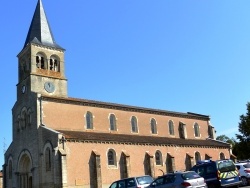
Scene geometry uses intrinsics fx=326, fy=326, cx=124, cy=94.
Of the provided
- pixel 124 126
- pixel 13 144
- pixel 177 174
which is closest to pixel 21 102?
pixel 13 144

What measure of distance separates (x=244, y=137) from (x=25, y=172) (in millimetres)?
33166

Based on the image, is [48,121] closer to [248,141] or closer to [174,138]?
[174,138]

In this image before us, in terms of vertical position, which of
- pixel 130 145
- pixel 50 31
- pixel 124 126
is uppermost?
pixel 50 31

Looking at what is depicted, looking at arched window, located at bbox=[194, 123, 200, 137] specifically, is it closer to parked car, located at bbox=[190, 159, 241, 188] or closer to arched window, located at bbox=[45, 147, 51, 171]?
arched window, located at bbox=[45, 147, 51, 171]

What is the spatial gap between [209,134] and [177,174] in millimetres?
37053

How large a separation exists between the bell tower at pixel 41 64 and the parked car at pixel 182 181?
22267mm

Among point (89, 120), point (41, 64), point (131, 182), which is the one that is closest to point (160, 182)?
point (131, 182)

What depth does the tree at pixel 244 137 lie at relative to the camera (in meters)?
49.9

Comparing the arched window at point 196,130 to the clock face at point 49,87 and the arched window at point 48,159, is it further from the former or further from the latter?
the arched window at point 48,159

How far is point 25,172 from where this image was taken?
36.6 m

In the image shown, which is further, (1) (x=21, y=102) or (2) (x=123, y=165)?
(1) (x=21, y=102)

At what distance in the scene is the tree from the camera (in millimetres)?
49906

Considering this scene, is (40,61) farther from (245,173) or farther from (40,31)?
(245,173)

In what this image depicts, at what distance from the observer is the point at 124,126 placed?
4197 cm
